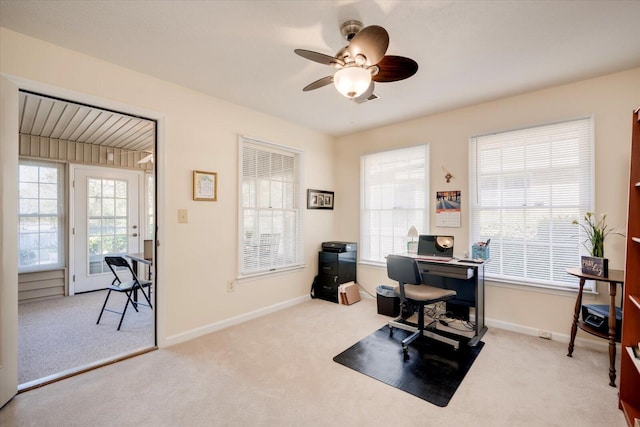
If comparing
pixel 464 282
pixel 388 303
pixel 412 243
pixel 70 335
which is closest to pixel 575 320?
pixel 464 282

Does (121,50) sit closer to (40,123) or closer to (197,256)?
(197,256)

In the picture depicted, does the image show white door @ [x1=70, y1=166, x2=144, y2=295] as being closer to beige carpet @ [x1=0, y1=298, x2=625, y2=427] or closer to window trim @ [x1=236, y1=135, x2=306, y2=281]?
window trim @ [x1=236, y1=135, x2=306, y2=281]

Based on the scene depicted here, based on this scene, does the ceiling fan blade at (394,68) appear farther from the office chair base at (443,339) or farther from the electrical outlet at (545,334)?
the electrical outlet at (545,334)

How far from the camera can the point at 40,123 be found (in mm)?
3594

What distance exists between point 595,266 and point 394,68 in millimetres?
2296

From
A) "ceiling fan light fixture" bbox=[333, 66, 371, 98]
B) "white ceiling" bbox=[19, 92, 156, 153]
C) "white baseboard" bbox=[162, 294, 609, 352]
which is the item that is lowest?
"white baseboard" bbox=[162, 294, 609, 352]

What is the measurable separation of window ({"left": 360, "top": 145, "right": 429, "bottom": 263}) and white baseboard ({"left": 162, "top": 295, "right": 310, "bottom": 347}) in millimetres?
1318

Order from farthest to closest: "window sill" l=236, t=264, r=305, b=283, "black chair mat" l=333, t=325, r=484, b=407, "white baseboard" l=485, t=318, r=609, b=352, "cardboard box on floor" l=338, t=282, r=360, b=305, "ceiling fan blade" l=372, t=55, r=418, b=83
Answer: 1. "cardboard box on floor" l=338, t=282, r=360, b=305
2. "window sill" l=236, t=264, r=305, b=283
3. "white baseboard" l=485, t=318, r=609, b=352
4. "black chair mat" l=333, t=325, r=484, b=407
5. "ceiling fan blade" l=372, t=55, r=418, b=83

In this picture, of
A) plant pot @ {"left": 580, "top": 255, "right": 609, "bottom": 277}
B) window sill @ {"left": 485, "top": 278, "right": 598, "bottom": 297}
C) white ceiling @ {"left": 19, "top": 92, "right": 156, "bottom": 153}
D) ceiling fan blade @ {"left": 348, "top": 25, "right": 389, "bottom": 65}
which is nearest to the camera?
ceiling fan blade @ {"left": 348, "top": 25, "right": 389, "bottom": 65}

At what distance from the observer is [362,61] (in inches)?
65.1

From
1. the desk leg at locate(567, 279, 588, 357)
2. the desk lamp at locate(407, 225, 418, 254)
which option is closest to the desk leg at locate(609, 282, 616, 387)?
the desk leg at locate(567, 279, 588, 357)

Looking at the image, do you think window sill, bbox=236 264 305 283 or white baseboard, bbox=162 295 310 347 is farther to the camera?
window sill, bbox=236 264 305 283

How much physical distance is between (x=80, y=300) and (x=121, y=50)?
3.76m

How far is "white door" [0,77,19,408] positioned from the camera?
181 centimetres
